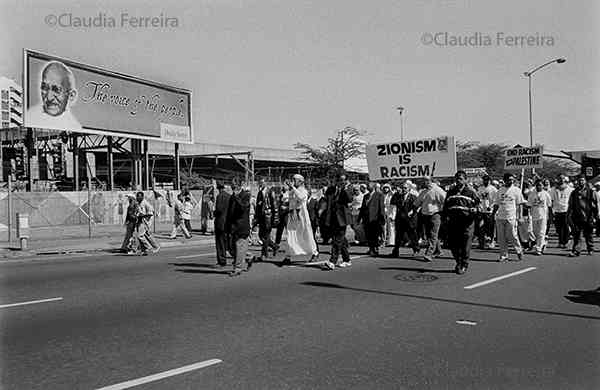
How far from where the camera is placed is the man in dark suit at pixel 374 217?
14039 millimetres

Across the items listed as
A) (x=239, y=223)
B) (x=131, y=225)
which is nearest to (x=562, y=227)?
(x=239, y=223)

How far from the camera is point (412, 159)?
15.3m

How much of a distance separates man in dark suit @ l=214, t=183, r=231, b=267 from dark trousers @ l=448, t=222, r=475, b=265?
4.17m

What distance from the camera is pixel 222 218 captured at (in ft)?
37.0

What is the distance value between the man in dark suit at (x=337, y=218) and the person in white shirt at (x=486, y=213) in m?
4.87

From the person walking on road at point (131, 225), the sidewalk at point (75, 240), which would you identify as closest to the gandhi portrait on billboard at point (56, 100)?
→ the sidewalk at point (75, 240)

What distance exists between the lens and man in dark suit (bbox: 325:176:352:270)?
11250 millimetres

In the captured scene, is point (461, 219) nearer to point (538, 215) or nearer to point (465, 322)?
point (538, 215)

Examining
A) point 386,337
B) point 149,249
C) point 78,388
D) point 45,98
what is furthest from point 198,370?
point 45,98

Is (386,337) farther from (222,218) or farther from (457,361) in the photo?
(222,218)

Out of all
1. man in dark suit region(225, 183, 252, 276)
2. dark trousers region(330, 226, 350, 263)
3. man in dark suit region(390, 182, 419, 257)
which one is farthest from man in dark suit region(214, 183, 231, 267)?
man in dark suit region(390, 182, 419, 257)

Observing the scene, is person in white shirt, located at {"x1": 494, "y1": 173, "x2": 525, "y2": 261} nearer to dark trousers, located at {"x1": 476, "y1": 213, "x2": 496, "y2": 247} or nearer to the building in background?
dark trousers, located at {"x1": 476, "y1": 213, "x2": 496, "y2": 247}

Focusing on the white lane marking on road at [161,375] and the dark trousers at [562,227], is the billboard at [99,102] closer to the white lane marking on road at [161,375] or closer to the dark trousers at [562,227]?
the dark trousers at [562,227]

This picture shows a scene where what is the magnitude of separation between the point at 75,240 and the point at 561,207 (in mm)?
14819
